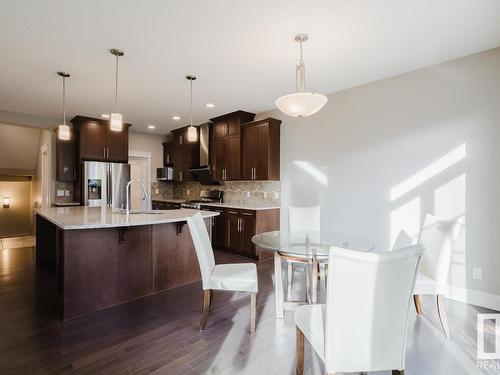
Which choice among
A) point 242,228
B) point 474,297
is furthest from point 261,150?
point 474,297

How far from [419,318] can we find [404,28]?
2622 millimetres

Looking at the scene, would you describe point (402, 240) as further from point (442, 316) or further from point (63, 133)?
point (63, 133)

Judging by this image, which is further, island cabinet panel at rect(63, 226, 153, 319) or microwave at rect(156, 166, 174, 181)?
microwave at rect(156, 166, 174, 181)

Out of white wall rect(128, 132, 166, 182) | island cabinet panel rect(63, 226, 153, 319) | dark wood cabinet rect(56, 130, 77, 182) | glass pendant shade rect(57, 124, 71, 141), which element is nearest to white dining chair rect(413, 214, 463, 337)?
island cabinet panel rect(63, 226, 153, 319)

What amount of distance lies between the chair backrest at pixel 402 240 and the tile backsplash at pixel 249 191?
6.74 ft

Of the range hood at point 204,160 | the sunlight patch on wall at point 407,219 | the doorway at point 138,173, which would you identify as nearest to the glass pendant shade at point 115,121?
the range hood at point 204,160

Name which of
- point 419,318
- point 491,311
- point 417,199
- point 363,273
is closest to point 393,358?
point 363,273

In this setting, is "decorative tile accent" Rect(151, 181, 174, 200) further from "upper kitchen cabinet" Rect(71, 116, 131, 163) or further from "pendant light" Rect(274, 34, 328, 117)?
"pendant light" Rect(274, 34, 328, 117)

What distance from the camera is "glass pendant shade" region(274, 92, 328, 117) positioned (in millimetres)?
2217

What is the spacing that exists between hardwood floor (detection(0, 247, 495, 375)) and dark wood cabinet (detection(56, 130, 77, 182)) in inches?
117

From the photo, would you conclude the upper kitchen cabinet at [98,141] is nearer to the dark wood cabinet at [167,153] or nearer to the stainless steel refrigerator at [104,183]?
the stainless steel refrigerator at [104,183]

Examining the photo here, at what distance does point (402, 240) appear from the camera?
10.9 feet

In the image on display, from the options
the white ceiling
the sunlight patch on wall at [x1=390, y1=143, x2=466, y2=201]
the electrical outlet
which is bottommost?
the electrical outlet

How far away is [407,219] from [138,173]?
20.0 feet
